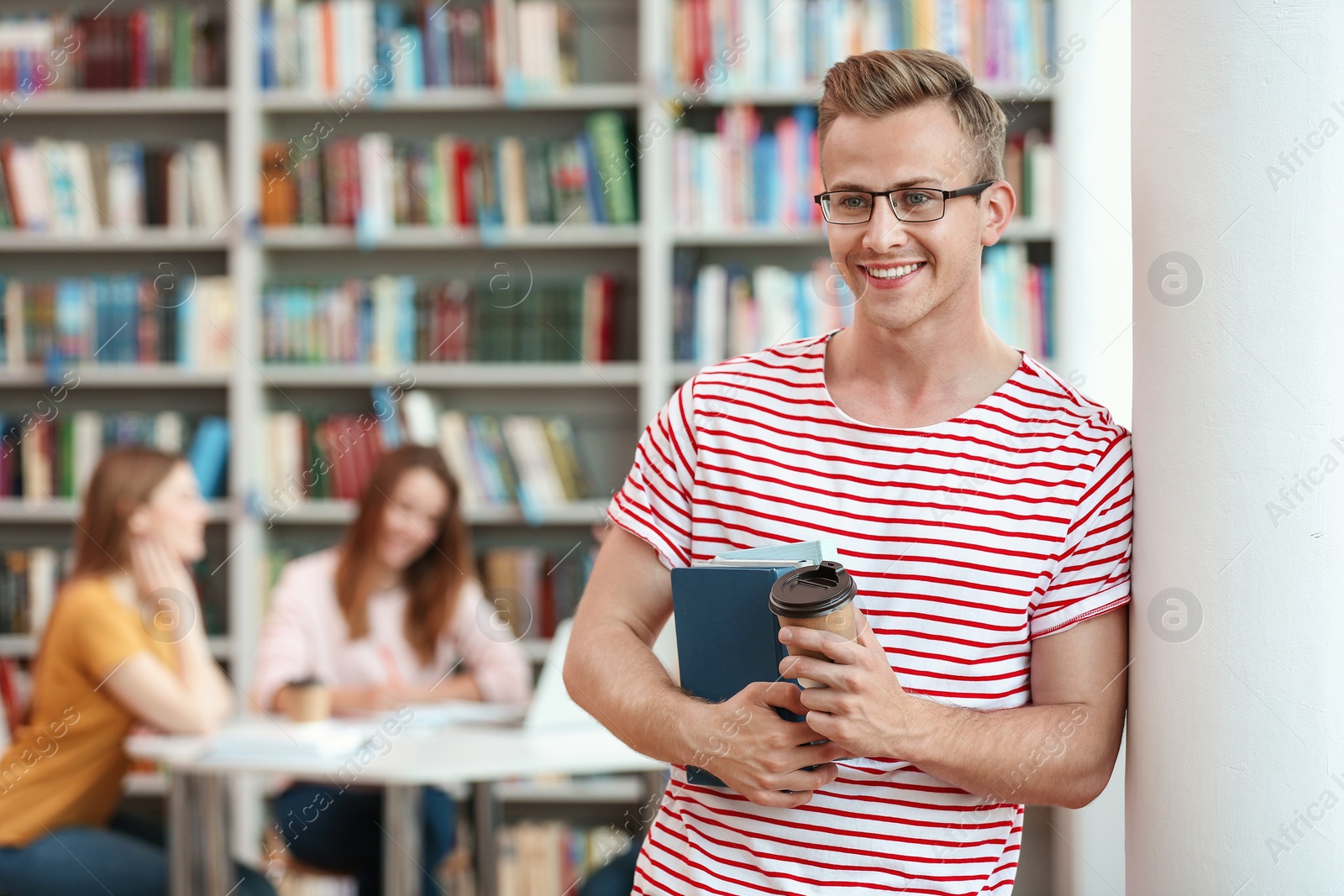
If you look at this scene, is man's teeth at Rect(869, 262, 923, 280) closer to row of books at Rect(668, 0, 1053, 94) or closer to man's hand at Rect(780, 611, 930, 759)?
man's hand at Rect(780, 611, 930, 759)

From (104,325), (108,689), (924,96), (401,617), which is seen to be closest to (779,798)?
(924,96)

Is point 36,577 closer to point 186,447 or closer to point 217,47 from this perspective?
point 186,447

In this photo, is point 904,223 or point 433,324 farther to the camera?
point 433,324

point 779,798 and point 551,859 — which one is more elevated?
point 779,798

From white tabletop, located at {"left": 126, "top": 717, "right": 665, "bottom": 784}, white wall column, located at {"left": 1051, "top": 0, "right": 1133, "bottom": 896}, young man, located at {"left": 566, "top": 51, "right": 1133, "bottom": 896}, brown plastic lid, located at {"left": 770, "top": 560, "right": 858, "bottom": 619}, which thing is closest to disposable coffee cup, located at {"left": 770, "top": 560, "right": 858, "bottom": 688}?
brown plastic lid, located at {"left": 770, "top": 560, "right": 858, "bottom": 619}

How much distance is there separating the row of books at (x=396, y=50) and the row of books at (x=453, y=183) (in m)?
0.18

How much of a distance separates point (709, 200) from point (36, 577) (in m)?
2.38

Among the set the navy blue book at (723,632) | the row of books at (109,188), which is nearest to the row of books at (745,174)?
the row of books at (109,188)

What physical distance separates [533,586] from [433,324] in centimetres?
86

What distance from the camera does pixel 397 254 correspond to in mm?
3867

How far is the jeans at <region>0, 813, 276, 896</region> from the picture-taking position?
2285 millimetres

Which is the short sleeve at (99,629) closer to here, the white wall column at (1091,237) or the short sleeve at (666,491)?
the short sleeve at (666,491)

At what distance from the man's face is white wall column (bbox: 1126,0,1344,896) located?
7.8 inches

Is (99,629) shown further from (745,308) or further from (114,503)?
(745,308)
